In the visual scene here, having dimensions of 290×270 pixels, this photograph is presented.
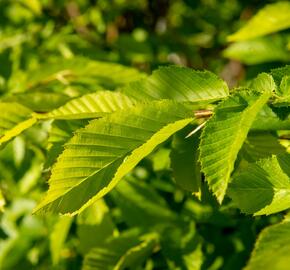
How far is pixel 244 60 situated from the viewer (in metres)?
1.31

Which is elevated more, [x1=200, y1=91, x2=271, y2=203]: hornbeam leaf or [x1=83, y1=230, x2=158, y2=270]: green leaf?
[x1=200, y1=91, x2=271, y2=203]: hornbeam leaf

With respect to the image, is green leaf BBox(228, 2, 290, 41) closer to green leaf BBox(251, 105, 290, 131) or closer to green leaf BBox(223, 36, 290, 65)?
green leaf BBox(223, 36, 290, 65)

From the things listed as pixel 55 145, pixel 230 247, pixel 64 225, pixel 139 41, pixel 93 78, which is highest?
pixel 139 41

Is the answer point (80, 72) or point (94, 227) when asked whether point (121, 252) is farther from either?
point (80, 72)

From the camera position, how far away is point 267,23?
3.72ft

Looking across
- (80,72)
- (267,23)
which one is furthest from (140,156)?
(267,23)

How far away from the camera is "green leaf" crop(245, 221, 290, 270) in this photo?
379 mm

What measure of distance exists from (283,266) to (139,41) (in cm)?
132

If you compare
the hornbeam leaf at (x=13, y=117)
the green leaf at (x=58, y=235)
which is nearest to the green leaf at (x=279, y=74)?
the hornbeam leaf at (x=13, y=117)

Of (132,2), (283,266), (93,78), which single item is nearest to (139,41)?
(93,78)

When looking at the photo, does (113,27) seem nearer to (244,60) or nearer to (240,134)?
(244,60)

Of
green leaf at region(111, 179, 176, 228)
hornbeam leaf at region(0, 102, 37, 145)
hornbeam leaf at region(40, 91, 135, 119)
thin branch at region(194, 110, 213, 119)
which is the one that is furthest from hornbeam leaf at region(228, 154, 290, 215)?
green leaf at region(111, 179, 176, 228)

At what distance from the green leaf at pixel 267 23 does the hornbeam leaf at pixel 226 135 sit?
0.57 metres

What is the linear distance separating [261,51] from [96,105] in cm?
73
